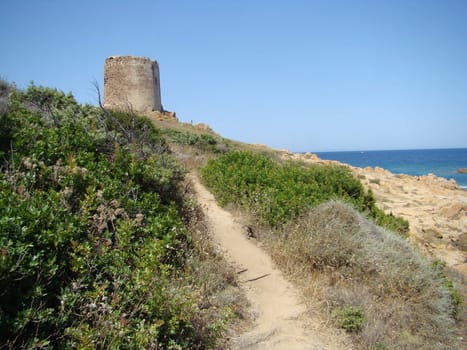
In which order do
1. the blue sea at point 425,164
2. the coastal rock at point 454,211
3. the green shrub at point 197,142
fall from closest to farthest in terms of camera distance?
the coastal rock at point 454,211
the green shrub at point 197,142
the blue sea at point 425,164

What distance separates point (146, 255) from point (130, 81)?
25.4 meters

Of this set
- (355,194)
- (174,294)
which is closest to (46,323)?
(174,294)

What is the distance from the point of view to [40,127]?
212 inches

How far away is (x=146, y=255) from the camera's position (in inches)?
154

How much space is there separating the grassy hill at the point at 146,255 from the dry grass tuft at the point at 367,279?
0.07ft

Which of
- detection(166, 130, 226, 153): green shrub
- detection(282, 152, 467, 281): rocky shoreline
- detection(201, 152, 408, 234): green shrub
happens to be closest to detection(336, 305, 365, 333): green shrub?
detection(201, 152, 408, 234): green shrub

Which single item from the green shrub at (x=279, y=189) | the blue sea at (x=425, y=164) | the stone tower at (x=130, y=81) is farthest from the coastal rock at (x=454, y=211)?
the blue sea at (x=425, y=164)

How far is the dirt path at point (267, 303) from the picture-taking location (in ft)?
14.1

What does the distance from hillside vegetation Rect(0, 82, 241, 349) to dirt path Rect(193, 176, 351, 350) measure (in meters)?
0.39

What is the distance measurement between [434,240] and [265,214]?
7478 mm

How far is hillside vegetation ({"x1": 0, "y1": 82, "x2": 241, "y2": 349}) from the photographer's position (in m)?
2.83

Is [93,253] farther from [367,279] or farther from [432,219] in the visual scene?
[432,219]

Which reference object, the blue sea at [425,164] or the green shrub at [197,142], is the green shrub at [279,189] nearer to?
the green shrub at [197,142]

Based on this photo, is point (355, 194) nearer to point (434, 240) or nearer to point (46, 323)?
point (434, 240)
